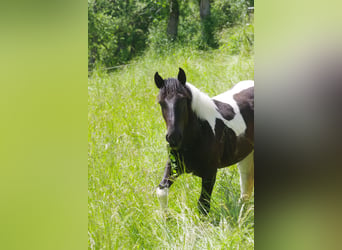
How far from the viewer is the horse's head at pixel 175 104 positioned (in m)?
2.80

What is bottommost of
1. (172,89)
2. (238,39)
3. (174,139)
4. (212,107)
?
(174,139)

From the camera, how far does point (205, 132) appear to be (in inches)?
110

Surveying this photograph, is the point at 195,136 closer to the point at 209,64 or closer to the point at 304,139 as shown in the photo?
the point at 209,64

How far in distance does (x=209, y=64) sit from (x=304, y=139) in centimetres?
74

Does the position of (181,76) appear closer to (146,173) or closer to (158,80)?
(158,80)

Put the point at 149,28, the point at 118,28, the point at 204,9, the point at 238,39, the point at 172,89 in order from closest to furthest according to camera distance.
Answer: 1. the point at 238,39
2. the point at 204,9
3. the point at 172,89
4. the point at 149,28
5. the point at 118,28

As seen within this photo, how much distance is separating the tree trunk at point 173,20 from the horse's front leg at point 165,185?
2.74ft

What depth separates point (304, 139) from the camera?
2.46 metres

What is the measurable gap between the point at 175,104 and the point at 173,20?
1.81ft

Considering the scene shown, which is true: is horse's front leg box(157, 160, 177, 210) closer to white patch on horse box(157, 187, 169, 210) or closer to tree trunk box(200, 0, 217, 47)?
white patch on horse box(157, 187, 169, 210)

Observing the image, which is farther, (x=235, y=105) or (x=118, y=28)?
(x=118, y=28)

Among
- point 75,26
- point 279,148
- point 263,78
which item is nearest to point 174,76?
point 263,78

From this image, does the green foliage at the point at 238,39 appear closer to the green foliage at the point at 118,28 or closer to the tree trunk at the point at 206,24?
the tree trunk at the point at 206,24

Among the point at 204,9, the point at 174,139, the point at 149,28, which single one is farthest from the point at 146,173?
the point at 204,9
